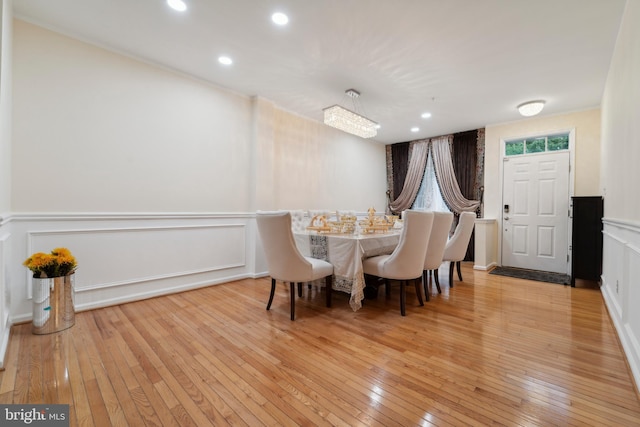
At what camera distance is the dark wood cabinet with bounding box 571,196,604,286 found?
11.4ft

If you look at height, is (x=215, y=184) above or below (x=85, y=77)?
below

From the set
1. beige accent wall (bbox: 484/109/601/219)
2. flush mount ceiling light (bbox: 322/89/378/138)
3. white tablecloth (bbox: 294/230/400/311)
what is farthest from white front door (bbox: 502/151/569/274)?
white tablecloth (bbox: 294/230/400/311)

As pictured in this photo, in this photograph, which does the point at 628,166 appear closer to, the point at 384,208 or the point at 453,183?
the point at 453,183

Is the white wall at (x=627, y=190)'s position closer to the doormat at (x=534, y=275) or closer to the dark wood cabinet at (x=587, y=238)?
the dark wood cabinet at (x=587, y=238)

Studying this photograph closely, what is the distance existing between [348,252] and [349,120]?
1820 millimetres

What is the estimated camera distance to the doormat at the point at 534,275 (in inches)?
155

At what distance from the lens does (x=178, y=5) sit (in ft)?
7.15

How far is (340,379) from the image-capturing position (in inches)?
62.9

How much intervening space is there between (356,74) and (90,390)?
3.62 meters

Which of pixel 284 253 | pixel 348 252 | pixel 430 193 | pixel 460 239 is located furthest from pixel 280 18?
pixel 430 193

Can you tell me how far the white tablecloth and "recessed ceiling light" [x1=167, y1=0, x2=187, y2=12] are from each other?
2.31m

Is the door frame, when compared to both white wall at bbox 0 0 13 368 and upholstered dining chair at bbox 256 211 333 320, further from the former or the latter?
white wall at bbox 0 0 13 368

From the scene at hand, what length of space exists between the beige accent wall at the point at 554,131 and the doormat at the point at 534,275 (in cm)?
99

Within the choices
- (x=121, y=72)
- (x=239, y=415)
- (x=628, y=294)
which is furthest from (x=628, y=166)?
(x=121, y=72)
